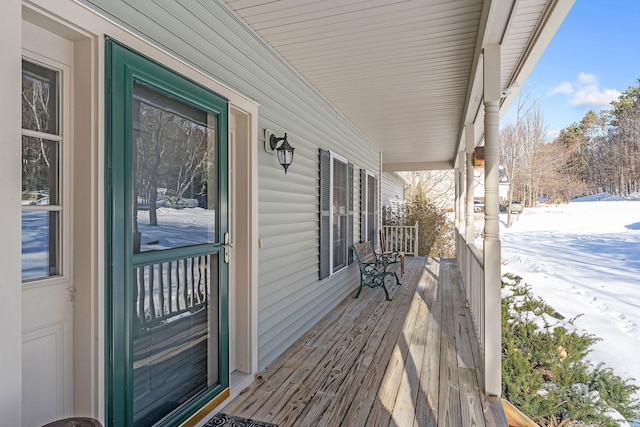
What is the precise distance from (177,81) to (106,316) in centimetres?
125

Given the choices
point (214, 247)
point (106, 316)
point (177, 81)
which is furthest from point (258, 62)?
point (106, 316)

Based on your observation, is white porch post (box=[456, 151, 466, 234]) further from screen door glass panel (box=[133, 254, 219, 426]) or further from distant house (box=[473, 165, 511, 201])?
screen door glass panel (box=[133, 254, 219, 426])

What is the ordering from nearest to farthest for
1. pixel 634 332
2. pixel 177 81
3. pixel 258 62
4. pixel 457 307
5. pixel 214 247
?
pixel 177 81, pixel 214 247, pixel 258 62, pixel 457 307, pixel 634 332

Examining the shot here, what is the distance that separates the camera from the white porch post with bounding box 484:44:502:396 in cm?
267

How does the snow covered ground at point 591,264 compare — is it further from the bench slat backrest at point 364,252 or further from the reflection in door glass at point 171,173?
the reflection in door glass at point 171,173

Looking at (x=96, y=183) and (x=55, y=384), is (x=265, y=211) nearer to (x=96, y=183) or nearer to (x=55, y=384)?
(x=96, y=183)

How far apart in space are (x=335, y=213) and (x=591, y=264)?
908 centimetres

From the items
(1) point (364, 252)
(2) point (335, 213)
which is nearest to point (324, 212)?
(2) point (335, 213)

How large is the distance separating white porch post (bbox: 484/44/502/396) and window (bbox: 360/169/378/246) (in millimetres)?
4008

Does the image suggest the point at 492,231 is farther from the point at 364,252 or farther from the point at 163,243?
the point at 364,252

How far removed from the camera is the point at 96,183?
1588 millimetres

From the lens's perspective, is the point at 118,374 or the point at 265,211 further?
the point at 265,211

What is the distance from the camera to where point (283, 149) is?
334cm

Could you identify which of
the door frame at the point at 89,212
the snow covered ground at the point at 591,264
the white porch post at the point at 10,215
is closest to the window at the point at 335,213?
the door frame at the point at 89,212
